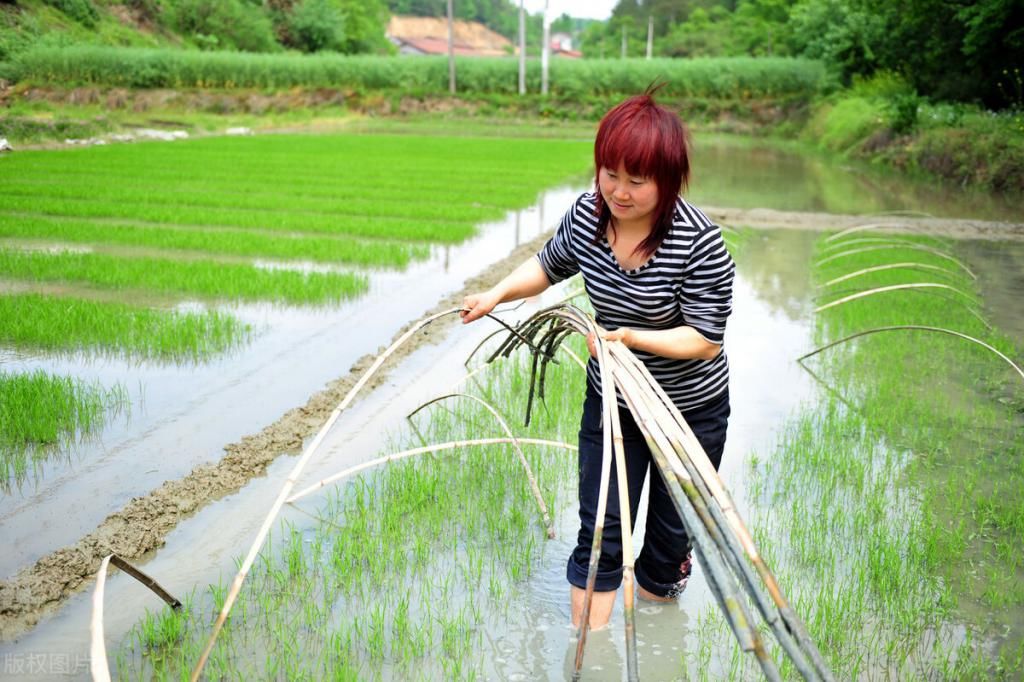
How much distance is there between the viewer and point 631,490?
2.44 m

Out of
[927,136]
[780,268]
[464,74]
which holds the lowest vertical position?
[780,268]

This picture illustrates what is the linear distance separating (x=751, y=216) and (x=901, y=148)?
869 cm

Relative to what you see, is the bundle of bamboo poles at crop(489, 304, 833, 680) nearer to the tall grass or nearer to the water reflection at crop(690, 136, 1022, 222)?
the water reflection at crop(690, 136, 1022, 222)

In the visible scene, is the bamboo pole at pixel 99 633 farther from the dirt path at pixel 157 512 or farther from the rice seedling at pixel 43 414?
the rice seedling at pixel 43 414

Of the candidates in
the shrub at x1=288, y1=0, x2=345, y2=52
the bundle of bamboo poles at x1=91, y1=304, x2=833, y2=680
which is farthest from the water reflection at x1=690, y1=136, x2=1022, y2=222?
the shrub at x1=288, y1=0, x2=345, y2=52

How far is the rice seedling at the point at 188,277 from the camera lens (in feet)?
21.6

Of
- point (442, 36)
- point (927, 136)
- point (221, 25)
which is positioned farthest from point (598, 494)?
point (442, 36)

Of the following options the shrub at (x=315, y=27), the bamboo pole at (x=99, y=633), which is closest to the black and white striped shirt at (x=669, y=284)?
the bamboo pole at (x=99, y=633)

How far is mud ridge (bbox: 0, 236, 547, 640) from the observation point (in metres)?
2.59

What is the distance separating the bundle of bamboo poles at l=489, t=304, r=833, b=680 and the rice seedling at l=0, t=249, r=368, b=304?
4.65m

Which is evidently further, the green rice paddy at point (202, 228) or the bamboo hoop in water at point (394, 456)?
the green rice paddy at point (202, 228)

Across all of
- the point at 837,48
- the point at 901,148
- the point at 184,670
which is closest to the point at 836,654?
the point at 184,670

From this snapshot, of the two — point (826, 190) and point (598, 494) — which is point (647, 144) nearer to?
point (598, 494)

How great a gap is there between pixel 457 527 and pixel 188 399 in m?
1.91
